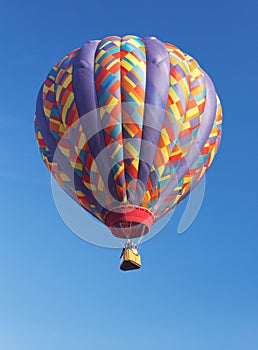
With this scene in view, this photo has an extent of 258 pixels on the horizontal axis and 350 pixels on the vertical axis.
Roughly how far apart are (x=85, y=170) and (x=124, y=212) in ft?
5.96

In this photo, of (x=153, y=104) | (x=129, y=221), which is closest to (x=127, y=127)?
(x=153, y=104)

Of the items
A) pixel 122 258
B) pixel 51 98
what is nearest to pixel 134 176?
pixel 122 258

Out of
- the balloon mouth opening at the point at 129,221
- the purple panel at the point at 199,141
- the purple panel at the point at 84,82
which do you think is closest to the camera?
the balloon mouth opening at the point at 129,221

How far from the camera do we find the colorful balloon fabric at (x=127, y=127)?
944 inches

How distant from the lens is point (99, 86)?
24344 mm

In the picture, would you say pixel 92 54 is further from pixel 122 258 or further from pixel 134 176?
pixel 122 258

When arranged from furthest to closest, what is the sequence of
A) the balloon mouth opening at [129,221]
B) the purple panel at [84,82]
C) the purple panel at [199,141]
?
the purple panel at [199,141] < the purple panel at [84,82] < the balloon mouth opening at [129,221]

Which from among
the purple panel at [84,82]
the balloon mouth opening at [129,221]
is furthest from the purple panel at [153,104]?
the purple panel at [84,82]

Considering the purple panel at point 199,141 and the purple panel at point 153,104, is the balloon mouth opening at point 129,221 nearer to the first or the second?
the purple panel at point 199,141

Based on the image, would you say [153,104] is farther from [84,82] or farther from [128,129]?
[84,82]

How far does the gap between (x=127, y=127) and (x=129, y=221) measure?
280 centimetres

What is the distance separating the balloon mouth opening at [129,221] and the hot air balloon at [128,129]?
30 millimetres

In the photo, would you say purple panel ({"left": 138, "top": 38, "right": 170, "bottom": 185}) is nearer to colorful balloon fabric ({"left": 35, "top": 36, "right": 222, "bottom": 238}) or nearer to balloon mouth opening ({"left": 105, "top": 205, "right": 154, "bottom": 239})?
colorful balloon fabric ({"left": 35, "top": 36, "right": 222, "bottom": 238})

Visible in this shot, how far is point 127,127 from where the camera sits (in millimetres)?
23984
